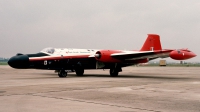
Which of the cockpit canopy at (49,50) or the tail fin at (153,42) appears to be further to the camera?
the tail fin at (153,42)

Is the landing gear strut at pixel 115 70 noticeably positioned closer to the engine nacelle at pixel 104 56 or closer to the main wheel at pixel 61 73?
the engine nacelle at pixel 104 56

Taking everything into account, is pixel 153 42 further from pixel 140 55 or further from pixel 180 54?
pixel 180 54

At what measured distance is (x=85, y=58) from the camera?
27.0 metres

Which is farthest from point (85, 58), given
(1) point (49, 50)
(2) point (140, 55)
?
(2) point (140, 55)

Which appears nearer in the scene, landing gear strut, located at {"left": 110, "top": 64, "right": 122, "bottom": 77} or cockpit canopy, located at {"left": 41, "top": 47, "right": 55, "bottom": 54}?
cockpit canopy, located at {"left": 41, "top": 47, "right": 55, "bottom": 54}

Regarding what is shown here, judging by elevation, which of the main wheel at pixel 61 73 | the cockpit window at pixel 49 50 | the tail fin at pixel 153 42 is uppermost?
the tail fin at pixel 153 42

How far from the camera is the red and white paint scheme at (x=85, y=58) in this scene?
2278 centimetres

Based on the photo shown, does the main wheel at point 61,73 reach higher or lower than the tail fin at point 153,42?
lower

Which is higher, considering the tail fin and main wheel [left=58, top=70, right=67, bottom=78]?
the tail fin

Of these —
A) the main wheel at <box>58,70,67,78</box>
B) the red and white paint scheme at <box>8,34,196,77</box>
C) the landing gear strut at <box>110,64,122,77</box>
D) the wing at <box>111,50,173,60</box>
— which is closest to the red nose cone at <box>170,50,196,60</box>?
the red and white paint scheme at <box>8,34,196,77</box>

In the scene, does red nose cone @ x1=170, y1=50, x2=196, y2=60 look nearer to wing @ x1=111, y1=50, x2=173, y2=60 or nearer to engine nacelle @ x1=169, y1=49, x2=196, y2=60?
engine nacelle @ x1=169, y1=49, x2=196, y2=60

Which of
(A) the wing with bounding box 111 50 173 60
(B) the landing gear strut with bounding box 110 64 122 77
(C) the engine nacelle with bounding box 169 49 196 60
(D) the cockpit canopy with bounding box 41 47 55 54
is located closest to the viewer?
(C) the engine nacelle with bounding box 169 49 196 60

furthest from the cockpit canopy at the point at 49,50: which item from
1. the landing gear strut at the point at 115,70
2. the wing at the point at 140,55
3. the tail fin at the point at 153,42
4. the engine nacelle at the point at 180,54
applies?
the tail fin at the point at 153,42

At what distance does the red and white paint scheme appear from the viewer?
22781 mm
